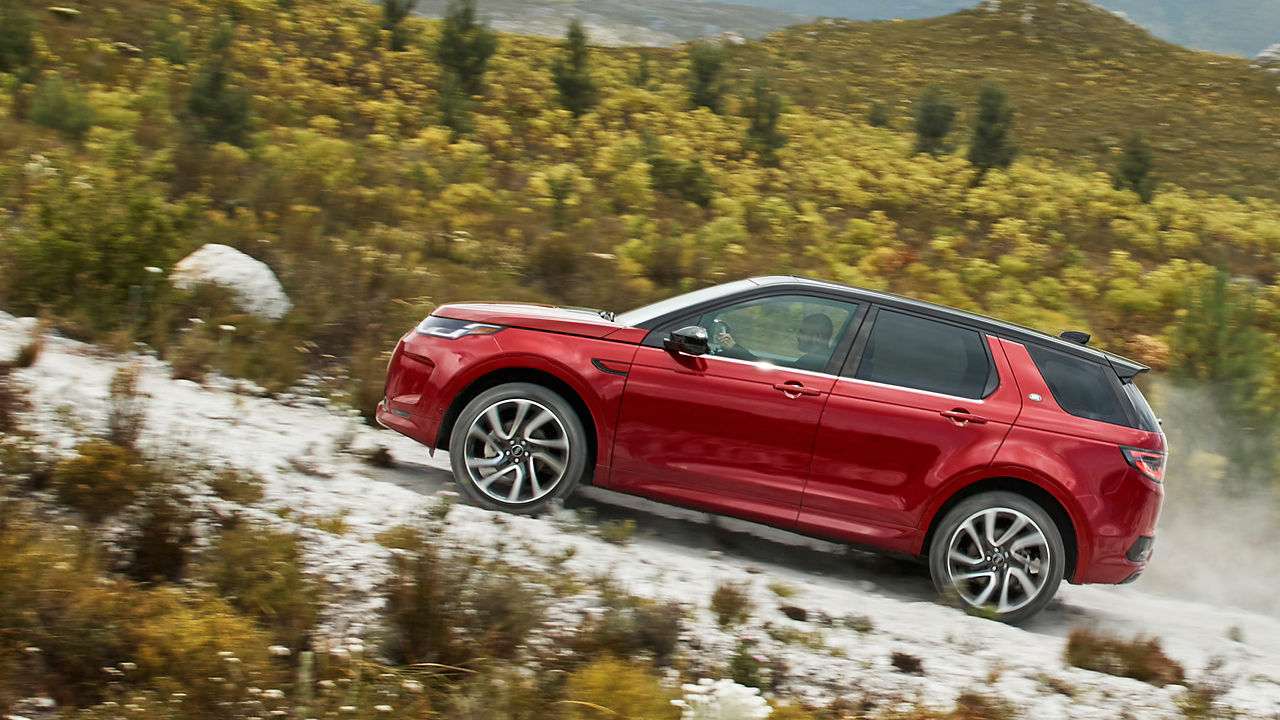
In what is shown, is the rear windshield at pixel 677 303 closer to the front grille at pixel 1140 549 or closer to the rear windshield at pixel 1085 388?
the rear windshield at pixel 1085 388

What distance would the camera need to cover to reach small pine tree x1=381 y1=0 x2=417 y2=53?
2364 centimetres

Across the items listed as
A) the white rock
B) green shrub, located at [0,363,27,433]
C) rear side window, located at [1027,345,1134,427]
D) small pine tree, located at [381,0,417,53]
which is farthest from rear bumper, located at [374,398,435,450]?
small pine tree, located at [381,0,417,53]

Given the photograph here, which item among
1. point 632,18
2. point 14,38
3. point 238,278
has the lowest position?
point 238,278

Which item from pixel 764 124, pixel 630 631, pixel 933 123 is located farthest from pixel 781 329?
pixel 933 123

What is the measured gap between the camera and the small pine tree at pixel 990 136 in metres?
22.6

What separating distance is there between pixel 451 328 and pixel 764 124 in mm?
15532

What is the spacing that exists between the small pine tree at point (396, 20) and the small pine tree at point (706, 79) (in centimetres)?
601

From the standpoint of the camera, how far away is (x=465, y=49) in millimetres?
21500

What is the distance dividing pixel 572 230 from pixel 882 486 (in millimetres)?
7716

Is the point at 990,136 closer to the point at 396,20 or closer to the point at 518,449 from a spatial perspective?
the point at 396,20

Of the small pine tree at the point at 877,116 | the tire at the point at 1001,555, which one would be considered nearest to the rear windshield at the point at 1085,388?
the tire at the point at 1001,555

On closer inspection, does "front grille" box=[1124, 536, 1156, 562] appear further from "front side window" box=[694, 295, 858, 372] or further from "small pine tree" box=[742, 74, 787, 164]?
"small pine tree" box=[742, 74, 787, 164]

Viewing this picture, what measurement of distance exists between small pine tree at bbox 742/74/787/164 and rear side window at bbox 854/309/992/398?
46.3 ft

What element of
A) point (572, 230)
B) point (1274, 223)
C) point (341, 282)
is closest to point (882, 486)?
point (341, 282)
